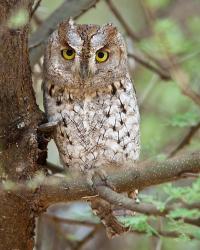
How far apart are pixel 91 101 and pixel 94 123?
100 millimetres

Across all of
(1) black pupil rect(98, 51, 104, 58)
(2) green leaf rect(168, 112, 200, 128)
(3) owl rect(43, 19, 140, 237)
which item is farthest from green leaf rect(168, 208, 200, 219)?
(1) black pupil rect(98, 51, 104, 58)

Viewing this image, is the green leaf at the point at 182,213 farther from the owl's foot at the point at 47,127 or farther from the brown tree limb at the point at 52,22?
the brown tree limb at the point at 52,22

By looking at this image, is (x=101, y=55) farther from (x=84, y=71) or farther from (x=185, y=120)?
(x=185, y=120)

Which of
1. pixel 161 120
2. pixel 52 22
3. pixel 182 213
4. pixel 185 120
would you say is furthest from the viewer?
pixel 161 120

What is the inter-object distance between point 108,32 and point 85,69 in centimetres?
20

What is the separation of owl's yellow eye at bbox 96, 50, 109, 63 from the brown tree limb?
8.1 inches

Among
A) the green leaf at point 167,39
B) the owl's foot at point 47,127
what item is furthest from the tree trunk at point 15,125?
the green leaf at point 167,39

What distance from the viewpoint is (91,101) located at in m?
2.90

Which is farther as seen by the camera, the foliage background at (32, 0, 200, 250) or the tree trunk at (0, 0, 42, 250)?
the foliage background at (32, 0, 200, 250)

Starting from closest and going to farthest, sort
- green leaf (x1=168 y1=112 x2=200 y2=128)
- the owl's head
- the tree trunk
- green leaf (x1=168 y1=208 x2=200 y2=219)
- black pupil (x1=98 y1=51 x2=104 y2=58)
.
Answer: the tree trunk < green leaf (x1=168 y1=208 x2=200 y2=219) < the owl's head < black pupil (x1=98 y1=51 x2=104 y2=58) < green leaf (x1=168 y1=112 x2=200 y2=128)

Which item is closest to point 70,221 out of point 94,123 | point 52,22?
point 94,123

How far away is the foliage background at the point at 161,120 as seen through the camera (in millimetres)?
2797

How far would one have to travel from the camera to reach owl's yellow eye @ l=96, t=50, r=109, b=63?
2887mm

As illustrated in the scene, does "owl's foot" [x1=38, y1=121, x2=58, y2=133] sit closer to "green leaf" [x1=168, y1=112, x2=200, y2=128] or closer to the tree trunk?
the tree trunk
